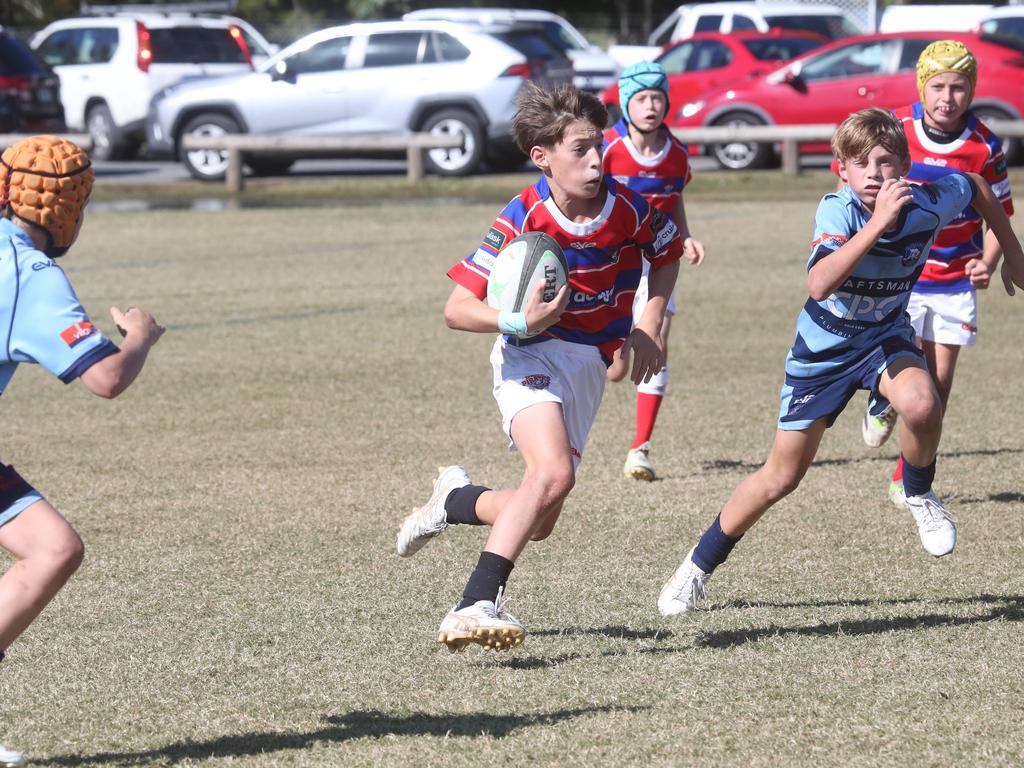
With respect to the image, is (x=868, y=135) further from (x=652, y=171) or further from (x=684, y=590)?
(x=652, y=171)

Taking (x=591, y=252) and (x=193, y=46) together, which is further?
(x=193, y=46)

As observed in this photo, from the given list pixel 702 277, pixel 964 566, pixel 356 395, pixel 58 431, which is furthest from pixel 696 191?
→ pixel 964 566

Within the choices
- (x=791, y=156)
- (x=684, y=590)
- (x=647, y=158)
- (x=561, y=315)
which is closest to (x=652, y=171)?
(x=647, y=158)

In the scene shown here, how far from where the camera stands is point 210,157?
22891 millimetres

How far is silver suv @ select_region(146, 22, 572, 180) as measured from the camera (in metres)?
21.8

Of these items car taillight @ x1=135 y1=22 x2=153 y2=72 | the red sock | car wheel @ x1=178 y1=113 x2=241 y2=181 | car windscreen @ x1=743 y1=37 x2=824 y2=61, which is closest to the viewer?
the red sock

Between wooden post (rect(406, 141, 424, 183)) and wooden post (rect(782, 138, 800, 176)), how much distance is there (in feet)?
15.7

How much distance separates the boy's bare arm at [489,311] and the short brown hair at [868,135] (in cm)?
109

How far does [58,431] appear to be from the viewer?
→ 883 centimetres

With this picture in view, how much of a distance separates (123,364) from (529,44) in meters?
19.1

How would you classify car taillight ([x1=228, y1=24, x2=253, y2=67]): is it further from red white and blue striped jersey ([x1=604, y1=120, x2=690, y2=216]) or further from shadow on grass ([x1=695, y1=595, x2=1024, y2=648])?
shadow on grass ([x1=695, y1=595, x2=1024, y2=648])

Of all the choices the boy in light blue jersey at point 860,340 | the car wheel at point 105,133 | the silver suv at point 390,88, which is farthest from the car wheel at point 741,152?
the boy in light blue jersey at point 860,340

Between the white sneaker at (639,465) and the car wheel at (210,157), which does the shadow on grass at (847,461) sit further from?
the car wheel at (210,157)

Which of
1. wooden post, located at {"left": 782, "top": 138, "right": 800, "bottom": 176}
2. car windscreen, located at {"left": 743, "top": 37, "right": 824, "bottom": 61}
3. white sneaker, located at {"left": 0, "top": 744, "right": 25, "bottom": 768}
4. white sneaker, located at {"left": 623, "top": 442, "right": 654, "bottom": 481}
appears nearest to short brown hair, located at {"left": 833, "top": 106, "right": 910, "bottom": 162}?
white sneaker, located at {"left": 623, "top": 442, "right": 654, "bottom": 481}
